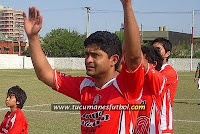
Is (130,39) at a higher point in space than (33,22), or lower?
lower

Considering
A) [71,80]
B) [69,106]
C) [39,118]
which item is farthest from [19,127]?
[39,118]

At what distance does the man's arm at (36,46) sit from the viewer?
11.5 ft

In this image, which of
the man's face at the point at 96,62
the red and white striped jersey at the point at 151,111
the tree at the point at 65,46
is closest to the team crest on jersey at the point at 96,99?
the man's face at the point at 96,62

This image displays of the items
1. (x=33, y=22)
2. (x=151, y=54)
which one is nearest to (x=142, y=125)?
(x=151, y=54)

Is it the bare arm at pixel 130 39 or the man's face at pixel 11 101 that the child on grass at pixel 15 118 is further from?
the bare arm at pixel 130 39

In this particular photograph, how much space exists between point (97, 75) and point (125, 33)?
566 millimetres

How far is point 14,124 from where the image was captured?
5.98 metres

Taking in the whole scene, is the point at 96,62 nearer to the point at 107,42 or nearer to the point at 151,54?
the point at 107,42

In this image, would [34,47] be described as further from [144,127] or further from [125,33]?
[144,127]

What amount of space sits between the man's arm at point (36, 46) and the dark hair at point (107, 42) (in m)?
0.43

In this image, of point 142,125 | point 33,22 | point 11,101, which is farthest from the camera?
point 11,101

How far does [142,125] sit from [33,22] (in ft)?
6.66

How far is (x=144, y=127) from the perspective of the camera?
4.92 metres

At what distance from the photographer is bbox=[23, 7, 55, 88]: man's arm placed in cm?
351
